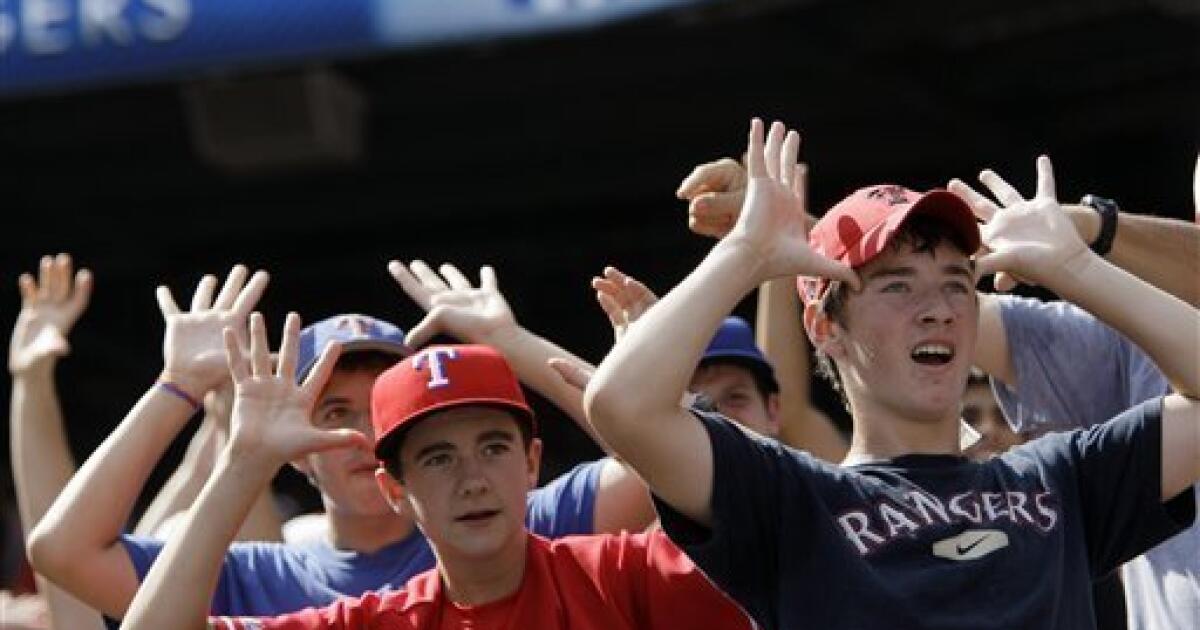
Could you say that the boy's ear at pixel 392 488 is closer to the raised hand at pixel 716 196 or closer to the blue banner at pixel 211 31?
the raised hand at pixel 716 196

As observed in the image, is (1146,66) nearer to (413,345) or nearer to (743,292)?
(413,345)

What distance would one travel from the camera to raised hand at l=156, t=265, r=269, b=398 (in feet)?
12.7

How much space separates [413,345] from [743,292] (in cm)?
123

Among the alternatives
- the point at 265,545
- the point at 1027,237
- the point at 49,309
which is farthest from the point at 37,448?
the point at 1027,237

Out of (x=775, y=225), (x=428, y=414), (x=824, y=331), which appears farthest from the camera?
(x=428, y=414)

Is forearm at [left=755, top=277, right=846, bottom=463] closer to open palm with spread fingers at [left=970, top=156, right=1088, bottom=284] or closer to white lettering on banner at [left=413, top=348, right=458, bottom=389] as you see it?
white lettering on banner at [left=413, top=348, right=458, bottom=389]

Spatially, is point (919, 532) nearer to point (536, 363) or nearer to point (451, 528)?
point (451, 528)

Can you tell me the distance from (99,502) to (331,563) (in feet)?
1.47

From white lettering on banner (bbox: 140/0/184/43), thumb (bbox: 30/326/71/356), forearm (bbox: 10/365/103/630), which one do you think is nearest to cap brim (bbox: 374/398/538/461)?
forearm (bbox: 10/365/103/630)

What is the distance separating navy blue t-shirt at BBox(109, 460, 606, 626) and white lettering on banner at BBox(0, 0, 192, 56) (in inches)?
149

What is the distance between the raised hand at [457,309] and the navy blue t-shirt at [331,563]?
0.29 m

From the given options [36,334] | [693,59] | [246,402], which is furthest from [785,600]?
[693,59]

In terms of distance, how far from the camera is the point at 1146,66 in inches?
311

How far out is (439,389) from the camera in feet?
11.2
